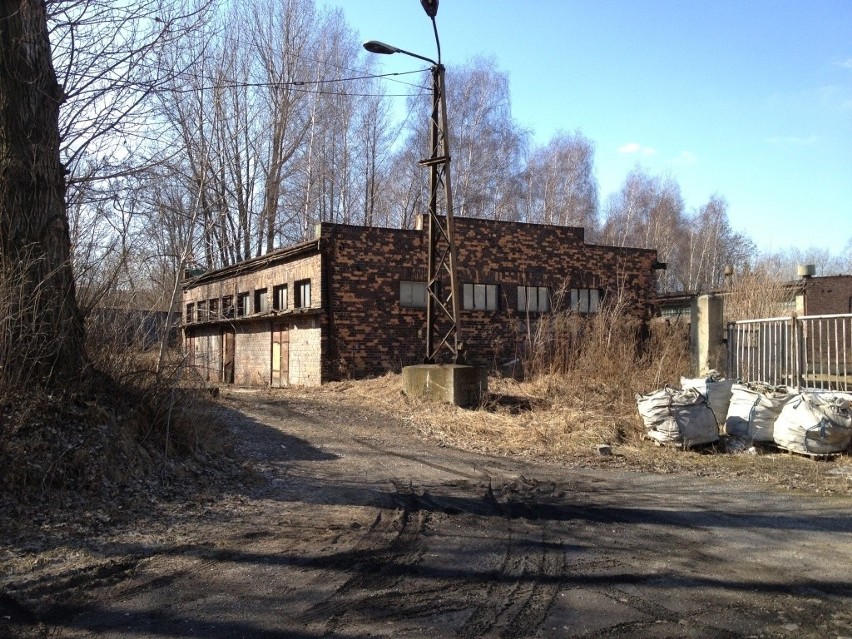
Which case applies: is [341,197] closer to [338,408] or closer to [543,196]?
[543,196]

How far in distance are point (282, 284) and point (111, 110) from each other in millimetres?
14775

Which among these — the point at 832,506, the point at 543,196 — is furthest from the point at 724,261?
the point at 832,506

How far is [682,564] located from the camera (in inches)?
193

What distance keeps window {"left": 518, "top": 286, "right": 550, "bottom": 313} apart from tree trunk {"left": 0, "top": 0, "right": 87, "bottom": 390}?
16170 mm

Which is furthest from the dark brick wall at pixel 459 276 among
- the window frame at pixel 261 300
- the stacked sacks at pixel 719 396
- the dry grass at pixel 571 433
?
the stacked sacks at pixel 719 396

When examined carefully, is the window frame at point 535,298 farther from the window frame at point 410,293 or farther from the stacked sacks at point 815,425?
the stacked sacks at point 815,425

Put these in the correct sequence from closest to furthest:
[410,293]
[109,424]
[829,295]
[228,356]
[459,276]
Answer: [109,424] → [410,293] → [459,276] → [228,356] → [829,295]

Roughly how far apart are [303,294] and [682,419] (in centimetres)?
1371

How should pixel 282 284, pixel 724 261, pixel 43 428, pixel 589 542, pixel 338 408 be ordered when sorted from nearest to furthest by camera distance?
1. pixel 589 542
2. pixel 43 428
3. pixel 338 408
4. pixel 282 284
5. pixel 724 261

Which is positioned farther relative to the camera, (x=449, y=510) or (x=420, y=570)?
(x=449, y=510)

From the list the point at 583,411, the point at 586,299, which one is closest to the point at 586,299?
the point at 586,299

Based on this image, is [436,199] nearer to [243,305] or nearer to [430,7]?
[430,7]

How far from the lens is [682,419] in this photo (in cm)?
998

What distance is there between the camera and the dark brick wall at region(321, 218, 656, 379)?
64.1 feet
